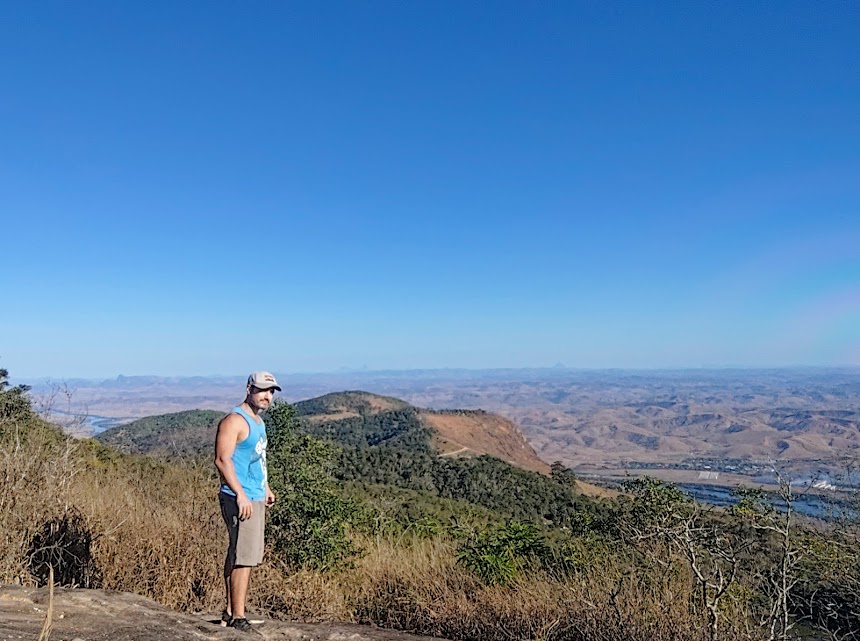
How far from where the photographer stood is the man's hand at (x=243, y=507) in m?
3.99

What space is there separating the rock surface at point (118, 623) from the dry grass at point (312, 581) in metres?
0.74

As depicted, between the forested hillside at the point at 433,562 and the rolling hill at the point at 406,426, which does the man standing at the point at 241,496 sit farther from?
the rolling hill at the point at 406,426

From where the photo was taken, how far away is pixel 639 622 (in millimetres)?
4141

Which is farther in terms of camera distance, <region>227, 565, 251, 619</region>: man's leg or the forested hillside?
the forested hillside

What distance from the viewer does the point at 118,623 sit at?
3357mm

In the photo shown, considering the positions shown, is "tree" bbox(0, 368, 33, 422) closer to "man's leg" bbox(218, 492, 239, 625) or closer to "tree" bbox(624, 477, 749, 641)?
"man's leg" bbox(218, 492, 239, 625)

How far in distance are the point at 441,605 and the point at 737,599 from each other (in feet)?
7.74

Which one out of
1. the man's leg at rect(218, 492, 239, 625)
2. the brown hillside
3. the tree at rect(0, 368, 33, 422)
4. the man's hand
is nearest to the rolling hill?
the brown hillside

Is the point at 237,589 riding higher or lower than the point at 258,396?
lower

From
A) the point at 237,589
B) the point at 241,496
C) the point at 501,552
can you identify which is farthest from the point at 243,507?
the point at 501,552

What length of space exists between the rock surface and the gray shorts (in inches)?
17.1

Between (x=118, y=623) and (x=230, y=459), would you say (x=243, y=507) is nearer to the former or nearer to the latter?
(x=230, y=459)

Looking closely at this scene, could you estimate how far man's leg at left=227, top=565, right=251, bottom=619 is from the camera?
13.0 ft

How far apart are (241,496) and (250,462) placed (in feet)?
0.85
